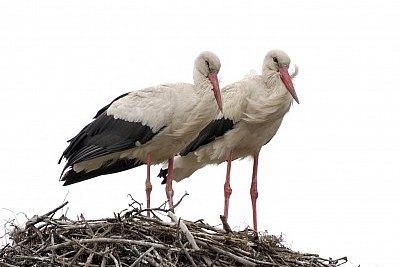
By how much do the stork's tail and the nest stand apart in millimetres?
3845

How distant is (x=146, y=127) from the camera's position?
485 inches

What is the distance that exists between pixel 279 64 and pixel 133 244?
4.08m

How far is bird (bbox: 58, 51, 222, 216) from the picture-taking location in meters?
12.2

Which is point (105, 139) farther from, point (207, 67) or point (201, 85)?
point (207, 67)

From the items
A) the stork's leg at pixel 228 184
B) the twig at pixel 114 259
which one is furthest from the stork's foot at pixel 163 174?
the twig at pixel 114 259

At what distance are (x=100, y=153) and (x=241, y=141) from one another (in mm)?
1740

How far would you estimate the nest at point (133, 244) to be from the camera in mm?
9516

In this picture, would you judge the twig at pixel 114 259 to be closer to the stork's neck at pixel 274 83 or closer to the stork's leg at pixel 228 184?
the stork's neck at pixel 274 83

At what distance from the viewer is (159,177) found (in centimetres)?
1388

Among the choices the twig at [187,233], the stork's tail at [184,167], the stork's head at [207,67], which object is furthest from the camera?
the stork's tail at [184,167]

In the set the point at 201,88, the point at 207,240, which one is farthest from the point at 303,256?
the point at 201,88

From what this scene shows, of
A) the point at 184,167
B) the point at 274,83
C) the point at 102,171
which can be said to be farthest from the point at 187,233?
the point at 184,167

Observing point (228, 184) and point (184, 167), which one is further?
point (184, 167)

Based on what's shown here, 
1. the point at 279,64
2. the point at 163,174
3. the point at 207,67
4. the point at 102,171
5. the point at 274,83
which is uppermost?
the point at 279,64
